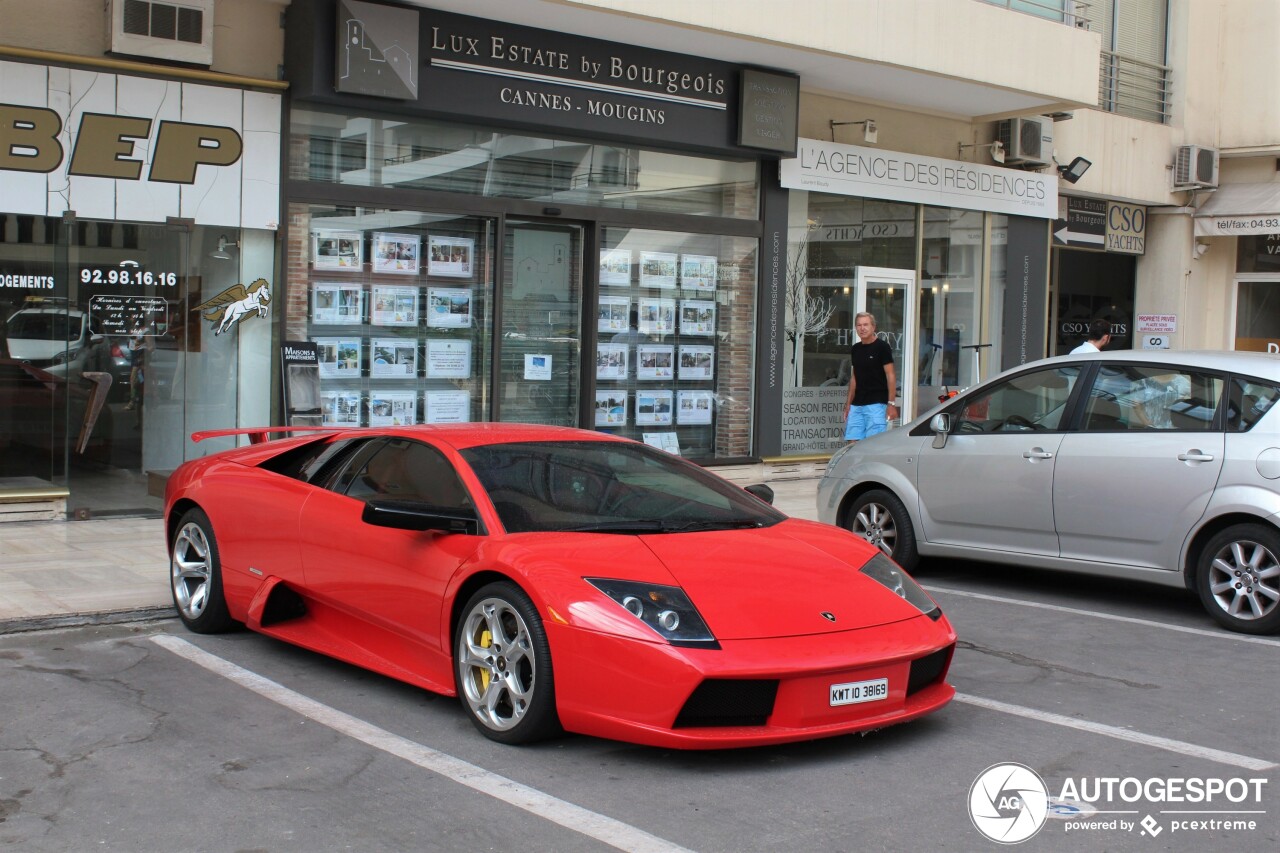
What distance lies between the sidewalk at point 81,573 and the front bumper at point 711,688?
3.69 m

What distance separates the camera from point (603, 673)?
15.6 ft

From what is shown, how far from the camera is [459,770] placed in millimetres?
4793

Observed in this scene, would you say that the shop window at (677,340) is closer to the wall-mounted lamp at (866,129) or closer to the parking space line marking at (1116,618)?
the wall-mounted lamp at (866,129)

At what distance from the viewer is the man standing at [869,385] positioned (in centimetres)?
1282

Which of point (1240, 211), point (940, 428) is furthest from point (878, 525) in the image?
point (1240, 211)

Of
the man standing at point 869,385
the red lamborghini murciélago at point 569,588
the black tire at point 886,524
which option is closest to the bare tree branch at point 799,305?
the man standing at point 869,385

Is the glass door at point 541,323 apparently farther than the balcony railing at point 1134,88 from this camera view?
No

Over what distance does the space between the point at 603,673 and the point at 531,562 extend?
0.56 m

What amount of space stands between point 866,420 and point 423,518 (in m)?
8.20

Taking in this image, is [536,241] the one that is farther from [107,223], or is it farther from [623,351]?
[107,223]

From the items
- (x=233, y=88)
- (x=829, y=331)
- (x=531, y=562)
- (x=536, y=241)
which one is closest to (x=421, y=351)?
(x=536, y=241)

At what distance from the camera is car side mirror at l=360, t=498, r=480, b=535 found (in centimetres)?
536

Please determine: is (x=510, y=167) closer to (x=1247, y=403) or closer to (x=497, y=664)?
(x=1247, y=403)

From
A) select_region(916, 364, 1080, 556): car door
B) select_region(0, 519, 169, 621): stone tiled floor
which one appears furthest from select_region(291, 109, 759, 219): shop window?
select_region(916, 364, 1080, 556): car door
